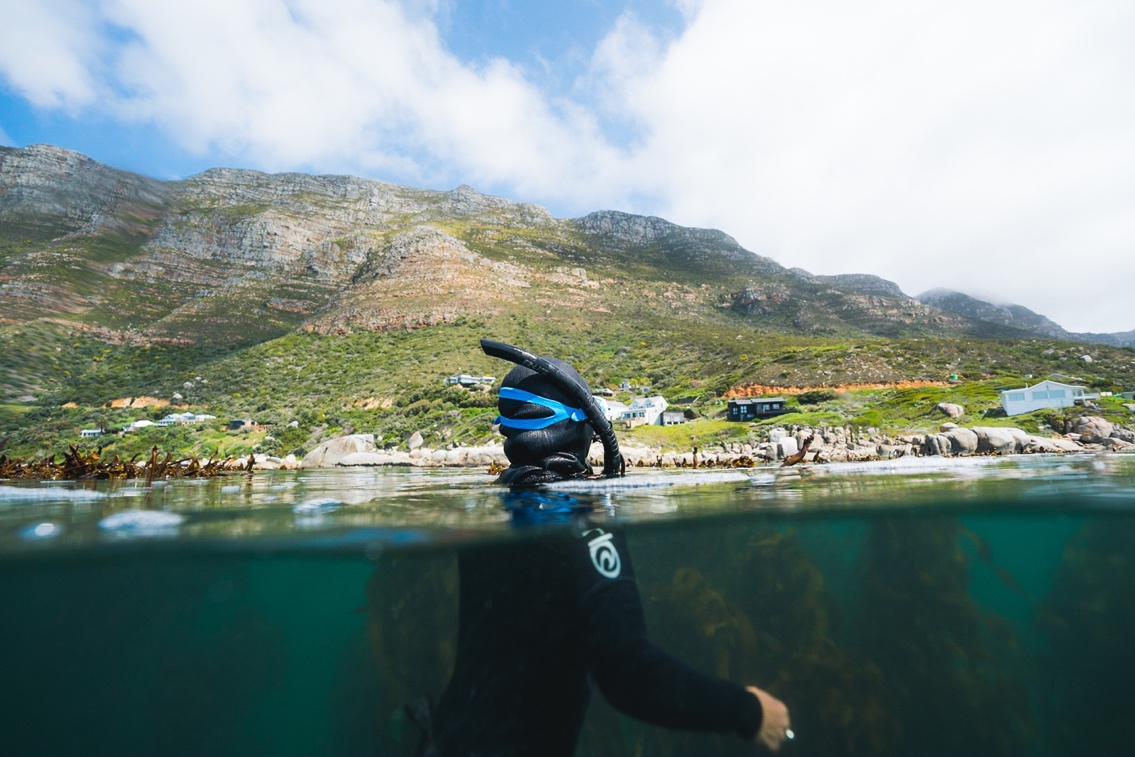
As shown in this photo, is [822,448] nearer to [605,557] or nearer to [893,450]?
[893,450]

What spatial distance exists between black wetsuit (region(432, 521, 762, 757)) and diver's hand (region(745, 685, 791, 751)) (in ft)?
0.20

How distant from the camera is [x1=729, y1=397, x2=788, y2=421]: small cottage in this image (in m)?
35.8

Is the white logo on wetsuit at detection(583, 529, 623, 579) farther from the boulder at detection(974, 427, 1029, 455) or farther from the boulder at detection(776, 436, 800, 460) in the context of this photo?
the boulder at detection(974, 427, 1029, 455)

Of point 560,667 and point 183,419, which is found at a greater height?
point 183,419

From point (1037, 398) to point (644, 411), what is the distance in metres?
23.7

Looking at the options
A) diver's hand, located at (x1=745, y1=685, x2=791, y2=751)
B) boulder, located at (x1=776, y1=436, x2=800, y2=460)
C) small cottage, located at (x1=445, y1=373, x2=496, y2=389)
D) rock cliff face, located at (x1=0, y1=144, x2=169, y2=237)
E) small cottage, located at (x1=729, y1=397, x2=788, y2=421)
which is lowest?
diver's hand, located at (x1=745, y1=685, x2=791, y2=751)

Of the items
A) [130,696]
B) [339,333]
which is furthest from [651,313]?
[130,696]

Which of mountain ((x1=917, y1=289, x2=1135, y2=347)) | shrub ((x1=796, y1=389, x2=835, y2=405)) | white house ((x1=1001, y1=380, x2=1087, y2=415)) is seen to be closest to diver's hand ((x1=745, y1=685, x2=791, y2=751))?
white house ((x1=1001, y1=380, x2=1087, y2=415))

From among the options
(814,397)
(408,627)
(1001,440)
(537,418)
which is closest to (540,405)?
(537,418)

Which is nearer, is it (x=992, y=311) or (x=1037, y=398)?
(x=1037, y=398)

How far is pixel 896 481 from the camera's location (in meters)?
7.23

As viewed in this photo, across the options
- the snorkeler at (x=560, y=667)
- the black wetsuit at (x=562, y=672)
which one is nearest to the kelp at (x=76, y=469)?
the snorkeler at (x=560, y=667)

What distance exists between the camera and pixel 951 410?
28922mm

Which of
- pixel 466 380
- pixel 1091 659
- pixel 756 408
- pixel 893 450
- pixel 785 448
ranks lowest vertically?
pixel 1091 659
